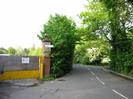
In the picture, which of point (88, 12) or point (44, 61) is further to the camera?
→ point (88, 12)

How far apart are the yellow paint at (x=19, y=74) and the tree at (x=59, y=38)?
224 centimetres

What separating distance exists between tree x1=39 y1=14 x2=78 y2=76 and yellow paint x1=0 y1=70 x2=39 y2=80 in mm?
2245

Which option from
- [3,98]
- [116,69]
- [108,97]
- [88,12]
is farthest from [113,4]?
[88,12]

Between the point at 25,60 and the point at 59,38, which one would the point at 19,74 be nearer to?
the point at 25,60

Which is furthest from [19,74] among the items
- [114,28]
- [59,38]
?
[114,28]

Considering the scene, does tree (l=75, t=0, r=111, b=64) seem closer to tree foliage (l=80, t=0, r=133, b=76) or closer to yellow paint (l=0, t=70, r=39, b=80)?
tree foliage (l=80, t=0, r=133, b=76)

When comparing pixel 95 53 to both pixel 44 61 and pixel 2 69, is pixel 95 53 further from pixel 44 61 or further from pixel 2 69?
pixel 2 69

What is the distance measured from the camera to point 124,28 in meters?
43.0

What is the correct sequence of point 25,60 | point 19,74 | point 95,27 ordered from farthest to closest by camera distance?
point 95,27 < point 25,60 < point 19,74

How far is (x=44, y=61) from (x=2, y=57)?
4.33 meters

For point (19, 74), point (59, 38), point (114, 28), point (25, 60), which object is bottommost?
point (19, 74)

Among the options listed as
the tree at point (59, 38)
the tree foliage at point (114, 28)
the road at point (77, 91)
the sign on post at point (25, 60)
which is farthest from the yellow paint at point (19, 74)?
the tree foliage at point (114, 28)

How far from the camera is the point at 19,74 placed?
2931cm

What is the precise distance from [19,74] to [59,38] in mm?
6871
